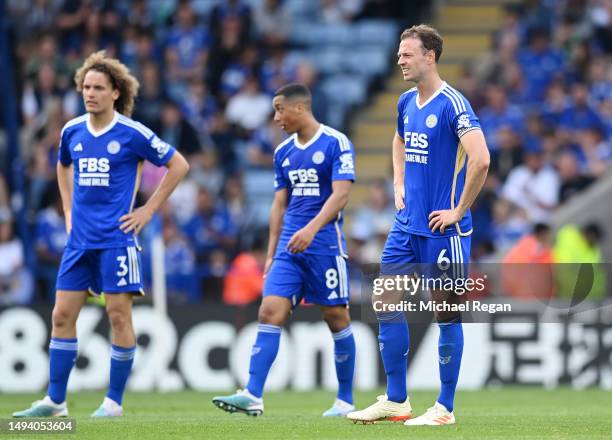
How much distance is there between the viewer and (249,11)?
882 inches

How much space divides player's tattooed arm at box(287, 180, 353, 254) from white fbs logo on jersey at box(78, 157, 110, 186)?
1.47 m

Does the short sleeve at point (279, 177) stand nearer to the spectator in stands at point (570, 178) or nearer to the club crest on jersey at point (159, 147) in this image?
the club crest on jersey at point (159, 147)

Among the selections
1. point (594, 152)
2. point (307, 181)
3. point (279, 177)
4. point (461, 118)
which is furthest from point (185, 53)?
point (461, 118)

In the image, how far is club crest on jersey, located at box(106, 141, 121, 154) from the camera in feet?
36.1

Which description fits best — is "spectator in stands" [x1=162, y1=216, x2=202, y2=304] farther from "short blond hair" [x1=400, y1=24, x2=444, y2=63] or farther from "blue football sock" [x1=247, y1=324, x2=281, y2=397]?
"short blond hair" [x1=400, y1=24, x2=444, y2=63]

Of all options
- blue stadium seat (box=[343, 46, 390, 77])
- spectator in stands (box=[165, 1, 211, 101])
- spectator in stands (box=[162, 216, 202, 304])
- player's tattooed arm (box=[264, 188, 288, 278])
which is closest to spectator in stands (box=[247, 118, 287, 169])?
spectator in stands (box=[165, 1, 211, 101])

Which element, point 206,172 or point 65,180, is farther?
point 206,172

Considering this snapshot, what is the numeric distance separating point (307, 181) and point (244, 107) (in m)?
10.2

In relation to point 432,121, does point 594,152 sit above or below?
above

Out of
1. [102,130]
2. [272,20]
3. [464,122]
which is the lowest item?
[464,122]

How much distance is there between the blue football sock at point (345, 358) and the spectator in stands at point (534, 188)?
8326 millimetres

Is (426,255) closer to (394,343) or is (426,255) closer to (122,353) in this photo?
(394,343)

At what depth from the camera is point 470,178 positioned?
9516 mm

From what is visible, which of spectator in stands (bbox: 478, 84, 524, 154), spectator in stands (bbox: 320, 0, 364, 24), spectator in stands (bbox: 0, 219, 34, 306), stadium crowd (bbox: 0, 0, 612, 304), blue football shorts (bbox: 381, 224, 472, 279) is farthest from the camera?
spectator in stands (bbox: 320, 0, 364, 24)
